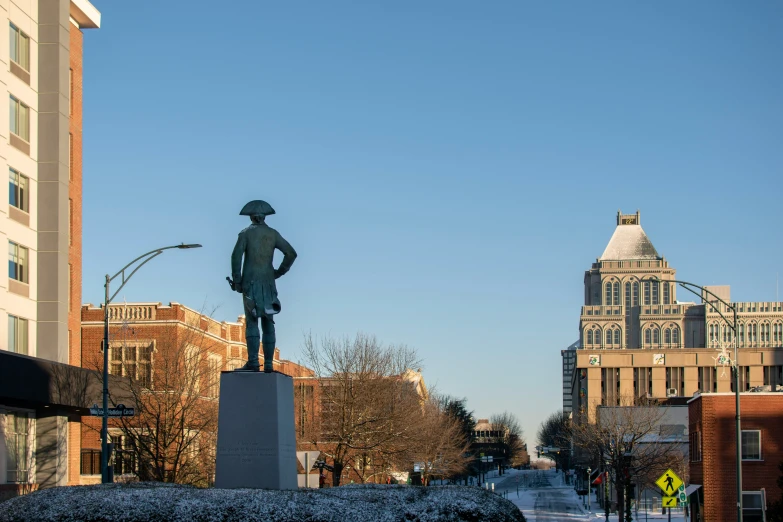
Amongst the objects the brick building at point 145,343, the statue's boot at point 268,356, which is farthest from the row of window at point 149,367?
the statue's boot at point 268,356

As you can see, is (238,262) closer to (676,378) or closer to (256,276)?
(256,276)

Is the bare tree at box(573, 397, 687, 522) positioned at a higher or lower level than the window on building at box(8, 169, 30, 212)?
lower

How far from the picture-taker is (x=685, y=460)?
8100cm

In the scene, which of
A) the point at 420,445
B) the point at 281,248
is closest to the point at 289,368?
the point at 420,445

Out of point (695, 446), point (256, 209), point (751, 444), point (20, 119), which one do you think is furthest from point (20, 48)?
point (695, 446)

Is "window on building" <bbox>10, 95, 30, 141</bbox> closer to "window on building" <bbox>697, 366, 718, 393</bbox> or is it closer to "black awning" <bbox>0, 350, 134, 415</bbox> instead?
"black awning" <bbox>0, 350, 134, 415</bbox>

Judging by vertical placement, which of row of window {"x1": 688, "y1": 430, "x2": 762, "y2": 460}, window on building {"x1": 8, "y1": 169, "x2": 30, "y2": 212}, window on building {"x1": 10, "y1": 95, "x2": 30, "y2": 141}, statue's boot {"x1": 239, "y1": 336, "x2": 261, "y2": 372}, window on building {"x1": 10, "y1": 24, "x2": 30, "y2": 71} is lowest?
row of window {"x1": 688, "y1": 430, "x2": 762, "y2": 460}

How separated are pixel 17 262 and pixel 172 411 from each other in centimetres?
827

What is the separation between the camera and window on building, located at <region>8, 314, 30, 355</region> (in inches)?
1590

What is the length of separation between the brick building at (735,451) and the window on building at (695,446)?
3.49 ft

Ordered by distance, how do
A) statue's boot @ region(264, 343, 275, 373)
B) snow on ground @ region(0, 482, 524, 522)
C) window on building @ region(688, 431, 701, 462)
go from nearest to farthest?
snow on ground @ region(0, 482, 524, 522)
statue's boot @ region(264, 343, 275, 373)
window on building @ region(688, 431, 701, 462)

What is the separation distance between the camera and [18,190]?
135 ft

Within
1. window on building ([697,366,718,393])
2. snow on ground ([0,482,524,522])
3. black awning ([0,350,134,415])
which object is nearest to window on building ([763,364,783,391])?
window on building ([697,366,718,393])

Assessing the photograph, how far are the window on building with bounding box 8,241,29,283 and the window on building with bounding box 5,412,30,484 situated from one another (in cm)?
523
